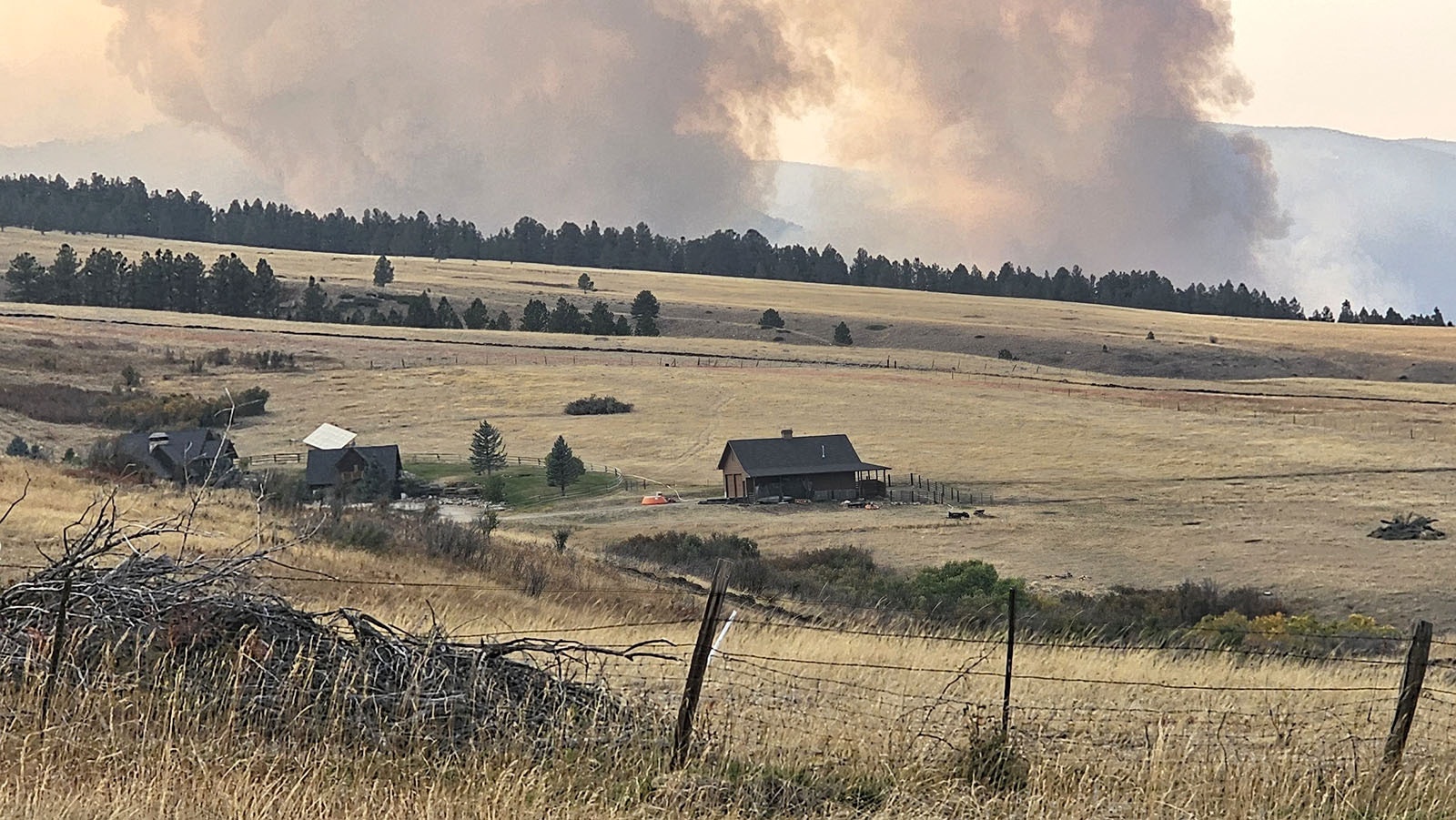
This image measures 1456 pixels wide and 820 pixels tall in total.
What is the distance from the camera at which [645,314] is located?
132500mm

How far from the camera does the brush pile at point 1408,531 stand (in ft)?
151

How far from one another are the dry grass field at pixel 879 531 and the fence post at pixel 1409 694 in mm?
164

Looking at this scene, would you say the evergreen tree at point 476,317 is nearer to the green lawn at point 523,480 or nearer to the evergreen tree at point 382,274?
the evergreen tree at point 382,274

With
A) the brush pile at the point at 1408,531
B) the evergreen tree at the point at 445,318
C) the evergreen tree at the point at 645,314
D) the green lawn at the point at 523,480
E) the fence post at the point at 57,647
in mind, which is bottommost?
the green lawn at the point at 523,480

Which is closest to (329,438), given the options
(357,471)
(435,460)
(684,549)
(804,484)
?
(435,460)

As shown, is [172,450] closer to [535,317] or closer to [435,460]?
[435,460]

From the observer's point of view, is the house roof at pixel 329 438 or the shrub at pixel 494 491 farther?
the house roof at pixel 329 438

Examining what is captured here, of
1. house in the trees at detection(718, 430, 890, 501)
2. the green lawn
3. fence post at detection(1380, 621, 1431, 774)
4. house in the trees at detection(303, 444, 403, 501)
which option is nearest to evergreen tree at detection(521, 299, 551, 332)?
the green lawn

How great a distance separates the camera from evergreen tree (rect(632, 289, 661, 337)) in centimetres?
12825

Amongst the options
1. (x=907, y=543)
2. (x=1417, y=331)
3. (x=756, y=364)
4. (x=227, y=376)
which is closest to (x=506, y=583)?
(x=907, y=543)

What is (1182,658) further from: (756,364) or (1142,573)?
(756,364)

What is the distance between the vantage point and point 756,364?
3875 inches

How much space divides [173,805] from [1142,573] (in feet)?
125

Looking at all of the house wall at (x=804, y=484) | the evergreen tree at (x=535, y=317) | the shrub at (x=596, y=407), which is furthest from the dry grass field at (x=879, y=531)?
the evergreen tree at (x=535, y=317)
